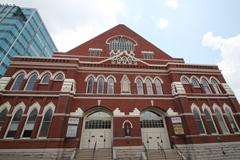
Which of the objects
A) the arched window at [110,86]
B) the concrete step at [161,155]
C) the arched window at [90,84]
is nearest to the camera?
the concrete step at [161,155]

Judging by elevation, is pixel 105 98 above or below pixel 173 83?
below

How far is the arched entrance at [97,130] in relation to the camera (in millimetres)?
14938

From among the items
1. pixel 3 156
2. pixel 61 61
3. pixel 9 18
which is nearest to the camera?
pixel 3 156

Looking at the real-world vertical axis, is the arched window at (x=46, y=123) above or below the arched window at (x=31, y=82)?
below

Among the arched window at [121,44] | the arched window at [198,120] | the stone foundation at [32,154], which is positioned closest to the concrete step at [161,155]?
the arched window at [198,120]

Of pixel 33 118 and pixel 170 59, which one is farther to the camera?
pixel 170 59

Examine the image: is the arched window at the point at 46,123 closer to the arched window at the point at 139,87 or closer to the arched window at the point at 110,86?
the arched window at the point at 110,86

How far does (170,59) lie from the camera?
22797 millimetres

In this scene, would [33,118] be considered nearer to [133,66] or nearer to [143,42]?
[133,66]

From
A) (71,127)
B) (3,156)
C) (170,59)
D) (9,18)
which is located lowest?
(3,156)

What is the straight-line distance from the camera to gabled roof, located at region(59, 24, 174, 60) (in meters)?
21.6

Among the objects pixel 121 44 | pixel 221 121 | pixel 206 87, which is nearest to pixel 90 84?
pixel 121 44

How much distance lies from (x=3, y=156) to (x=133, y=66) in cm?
1628

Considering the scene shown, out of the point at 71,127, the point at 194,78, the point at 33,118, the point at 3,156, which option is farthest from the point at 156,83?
the point at 3,156
